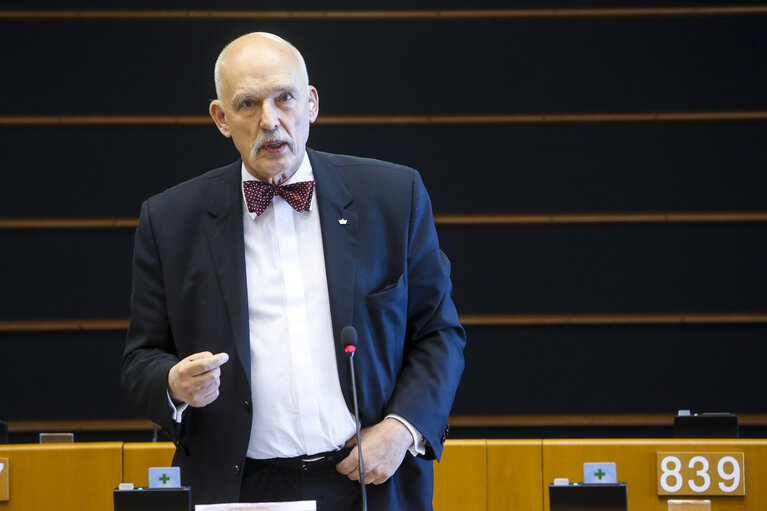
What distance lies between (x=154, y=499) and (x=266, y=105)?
27.3 inches

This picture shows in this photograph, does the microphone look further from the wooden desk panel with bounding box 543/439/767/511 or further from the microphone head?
the wooden desk panel with bounding box 543/439/767/511

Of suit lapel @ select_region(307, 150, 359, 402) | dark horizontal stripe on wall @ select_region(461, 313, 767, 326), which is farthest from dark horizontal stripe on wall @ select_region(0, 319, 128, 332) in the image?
suit lapel @ select_region(307, 150, 359, 402)

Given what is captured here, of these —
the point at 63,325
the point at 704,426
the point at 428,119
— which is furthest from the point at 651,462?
the point at 63,325

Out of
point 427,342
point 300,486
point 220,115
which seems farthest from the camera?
point 220,115

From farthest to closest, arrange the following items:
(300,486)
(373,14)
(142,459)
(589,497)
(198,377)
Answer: (373,14) → (142,459) → (589,497) → (300,486) → (198,377)

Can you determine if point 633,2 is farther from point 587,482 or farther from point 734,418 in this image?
point 587,482

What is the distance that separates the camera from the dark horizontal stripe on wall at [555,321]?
14.8ft

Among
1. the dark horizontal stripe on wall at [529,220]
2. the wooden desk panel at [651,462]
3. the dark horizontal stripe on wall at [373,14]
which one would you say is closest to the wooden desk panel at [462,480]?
the wooden desk panel at [651,462]

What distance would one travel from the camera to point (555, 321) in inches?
179

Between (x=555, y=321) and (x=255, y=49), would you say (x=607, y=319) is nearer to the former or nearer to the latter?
(x=555, y=321)

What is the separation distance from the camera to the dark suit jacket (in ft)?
5.21

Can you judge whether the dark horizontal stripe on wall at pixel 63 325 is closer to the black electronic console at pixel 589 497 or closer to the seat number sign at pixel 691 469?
the seat number sign at pixel 691 469

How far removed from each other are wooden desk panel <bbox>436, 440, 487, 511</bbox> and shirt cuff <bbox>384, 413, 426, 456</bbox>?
3.77 ft

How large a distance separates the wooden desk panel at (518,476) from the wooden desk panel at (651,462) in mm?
73
